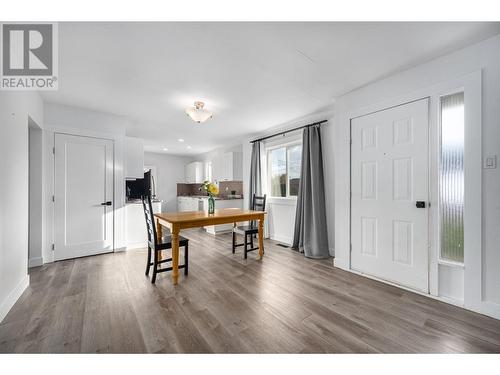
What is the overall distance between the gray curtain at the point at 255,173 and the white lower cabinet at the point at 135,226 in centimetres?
241

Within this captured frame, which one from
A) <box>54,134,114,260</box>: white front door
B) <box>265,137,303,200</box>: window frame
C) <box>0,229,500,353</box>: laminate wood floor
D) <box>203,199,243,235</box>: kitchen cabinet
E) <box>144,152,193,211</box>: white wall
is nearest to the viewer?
<box>0,229,500,353</box>: laminate wood floor

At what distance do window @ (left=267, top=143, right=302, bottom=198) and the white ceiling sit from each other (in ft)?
3.73

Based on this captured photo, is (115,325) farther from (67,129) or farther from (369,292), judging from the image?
(67,129)

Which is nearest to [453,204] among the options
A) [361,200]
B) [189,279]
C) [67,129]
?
[361,200]

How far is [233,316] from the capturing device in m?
1.91

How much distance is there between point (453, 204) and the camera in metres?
2.17

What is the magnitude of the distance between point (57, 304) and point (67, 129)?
2663 millimetres

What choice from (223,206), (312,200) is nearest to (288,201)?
(312,200)

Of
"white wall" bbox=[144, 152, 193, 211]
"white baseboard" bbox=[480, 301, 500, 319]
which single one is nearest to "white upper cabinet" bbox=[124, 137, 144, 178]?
"white wall" bbox=[144, 152, 193, 211]

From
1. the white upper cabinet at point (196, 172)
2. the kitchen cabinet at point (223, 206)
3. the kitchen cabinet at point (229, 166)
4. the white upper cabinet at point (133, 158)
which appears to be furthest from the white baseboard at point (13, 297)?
the white upper cabinet at point (196, 172)

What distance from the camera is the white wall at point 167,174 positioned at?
775cm

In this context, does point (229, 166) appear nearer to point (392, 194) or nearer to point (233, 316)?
point (392, 194)

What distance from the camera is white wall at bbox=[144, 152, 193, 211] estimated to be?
25.4 feet

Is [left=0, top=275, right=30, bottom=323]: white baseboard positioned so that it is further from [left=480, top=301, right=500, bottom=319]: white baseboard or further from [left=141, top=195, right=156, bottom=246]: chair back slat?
[left=480, top=301, right=500, bottom=319]: white baseboard
